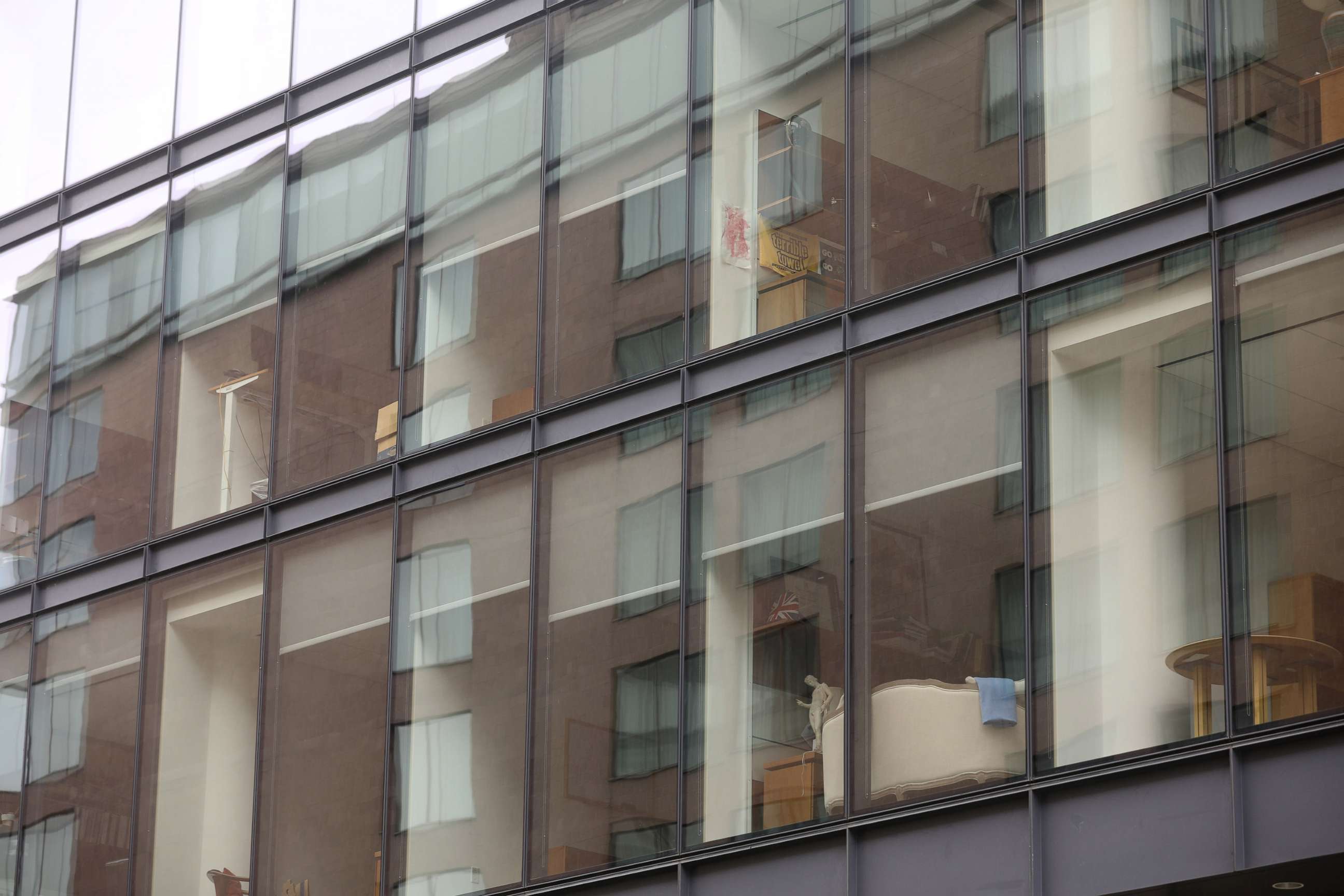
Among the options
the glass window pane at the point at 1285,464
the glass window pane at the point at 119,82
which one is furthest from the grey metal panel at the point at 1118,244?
the glass window pane at the point at 119,82

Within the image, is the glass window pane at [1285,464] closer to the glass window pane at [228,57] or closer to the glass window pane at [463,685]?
the glass window pane at [463,685]

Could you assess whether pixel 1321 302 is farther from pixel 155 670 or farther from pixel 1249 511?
pixel 155 670

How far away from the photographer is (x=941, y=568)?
1644 cm

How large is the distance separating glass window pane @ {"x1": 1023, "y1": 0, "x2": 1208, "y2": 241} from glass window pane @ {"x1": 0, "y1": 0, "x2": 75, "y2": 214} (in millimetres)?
13456

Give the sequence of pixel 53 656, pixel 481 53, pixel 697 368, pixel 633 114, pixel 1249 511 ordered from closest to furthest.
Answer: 1. pixel 1249 511
2. pixel 697 368
3. pixel 633 114
4. pixel 481 53
5. pixel 53 656

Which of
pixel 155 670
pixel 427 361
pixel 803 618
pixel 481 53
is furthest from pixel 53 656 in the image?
pixel 803 618

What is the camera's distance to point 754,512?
707 inches

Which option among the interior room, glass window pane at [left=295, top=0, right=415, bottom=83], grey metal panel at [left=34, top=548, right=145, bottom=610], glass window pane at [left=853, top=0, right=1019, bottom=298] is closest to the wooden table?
glass window pane at [left=853, top=0, right=1019, bottom=298]

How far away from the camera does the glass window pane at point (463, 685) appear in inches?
752

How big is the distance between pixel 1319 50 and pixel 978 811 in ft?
19.5

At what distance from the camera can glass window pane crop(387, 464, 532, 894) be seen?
19109 mm

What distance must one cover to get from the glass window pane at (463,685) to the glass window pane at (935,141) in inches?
169

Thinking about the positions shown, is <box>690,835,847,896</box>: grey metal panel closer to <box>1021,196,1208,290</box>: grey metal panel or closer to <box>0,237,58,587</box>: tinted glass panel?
<box>1021,196,1208,290</box>: grey metal panel

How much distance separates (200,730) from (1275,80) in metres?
12.4
